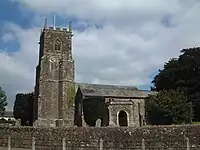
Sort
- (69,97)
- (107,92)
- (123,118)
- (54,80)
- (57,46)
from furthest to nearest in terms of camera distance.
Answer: (57,46), (54,80), (69,97), (107,92), (123,118)

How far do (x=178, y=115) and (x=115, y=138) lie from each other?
2659cm

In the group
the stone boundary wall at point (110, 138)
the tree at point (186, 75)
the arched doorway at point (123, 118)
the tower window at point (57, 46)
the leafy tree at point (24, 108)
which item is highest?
the tower window at point (57, 46)

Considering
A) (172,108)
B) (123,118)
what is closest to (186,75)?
(172,108)

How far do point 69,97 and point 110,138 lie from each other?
123 feet

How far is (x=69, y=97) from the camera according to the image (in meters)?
61.5

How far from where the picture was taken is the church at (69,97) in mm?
54781

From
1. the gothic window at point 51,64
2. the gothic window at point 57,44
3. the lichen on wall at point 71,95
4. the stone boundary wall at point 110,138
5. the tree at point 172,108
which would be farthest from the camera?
the gothic window at point 57,44

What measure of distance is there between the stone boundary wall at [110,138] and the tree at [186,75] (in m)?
32.0

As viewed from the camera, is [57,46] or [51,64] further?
[57,46]

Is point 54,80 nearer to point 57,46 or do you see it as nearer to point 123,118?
point 57,46

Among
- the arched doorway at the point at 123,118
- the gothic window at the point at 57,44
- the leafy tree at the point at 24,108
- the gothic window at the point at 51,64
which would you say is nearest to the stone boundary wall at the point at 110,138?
the arched doorway at the point at 123,118

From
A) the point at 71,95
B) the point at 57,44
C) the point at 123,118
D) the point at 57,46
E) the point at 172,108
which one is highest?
the point at 57,44

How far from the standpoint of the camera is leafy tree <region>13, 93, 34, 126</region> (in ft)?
220

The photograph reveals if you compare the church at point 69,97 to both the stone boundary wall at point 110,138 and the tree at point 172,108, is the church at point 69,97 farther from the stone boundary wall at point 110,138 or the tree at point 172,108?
the stone boundary wall at point 110,138
